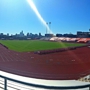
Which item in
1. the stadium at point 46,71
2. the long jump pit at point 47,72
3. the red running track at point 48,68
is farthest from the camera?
the red running track at point 48,68

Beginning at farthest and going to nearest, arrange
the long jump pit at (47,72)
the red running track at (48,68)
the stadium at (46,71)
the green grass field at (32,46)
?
the green grass field at (32,46), the red running track at (48,68), the long jump pit at (47,72), the stadium at (46,71)

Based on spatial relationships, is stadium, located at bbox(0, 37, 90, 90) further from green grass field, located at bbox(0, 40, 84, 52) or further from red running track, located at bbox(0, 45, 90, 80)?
green grass field, located at bbox(0, 40, 84, 52)

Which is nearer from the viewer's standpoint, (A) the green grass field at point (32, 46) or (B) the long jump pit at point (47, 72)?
(B) the long jump pit at point (47, 72)

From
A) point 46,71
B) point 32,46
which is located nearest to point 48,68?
point 46,71

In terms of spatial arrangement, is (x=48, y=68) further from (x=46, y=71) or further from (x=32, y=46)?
(x=32, y=46)

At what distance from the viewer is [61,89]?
108 inches

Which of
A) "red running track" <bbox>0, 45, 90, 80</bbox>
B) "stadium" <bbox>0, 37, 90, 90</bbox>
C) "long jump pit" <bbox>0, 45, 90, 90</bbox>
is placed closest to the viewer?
"stadium" <bbox>0, 37, 90, 90</bbox>

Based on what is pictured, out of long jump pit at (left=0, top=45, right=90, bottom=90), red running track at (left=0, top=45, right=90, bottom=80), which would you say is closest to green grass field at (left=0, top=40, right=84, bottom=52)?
red running track at (left=0, top=45, right=90, bottom=80)

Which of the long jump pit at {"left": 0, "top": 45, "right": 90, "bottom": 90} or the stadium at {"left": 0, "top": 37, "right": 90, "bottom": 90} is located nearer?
A: the stadium at {"left": 0, "top": 37, "right": 90, "bottom": 90}

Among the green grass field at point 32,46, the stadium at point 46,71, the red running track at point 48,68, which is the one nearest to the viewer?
the stadium at point 46,71

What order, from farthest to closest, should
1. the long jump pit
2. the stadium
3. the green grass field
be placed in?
the green grass field → the long jump pit → the stadium

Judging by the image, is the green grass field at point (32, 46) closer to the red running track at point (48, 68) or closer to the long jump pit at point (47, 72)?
the red running track at point (48, 68)

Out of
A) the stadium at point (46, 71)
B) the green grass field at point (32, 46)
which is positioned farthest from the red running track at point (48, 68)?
the green grass field at point (32, 46)

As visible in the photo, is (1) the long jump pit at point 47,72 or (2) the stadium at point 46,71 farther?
(1) the long jump pit at point 47,72
